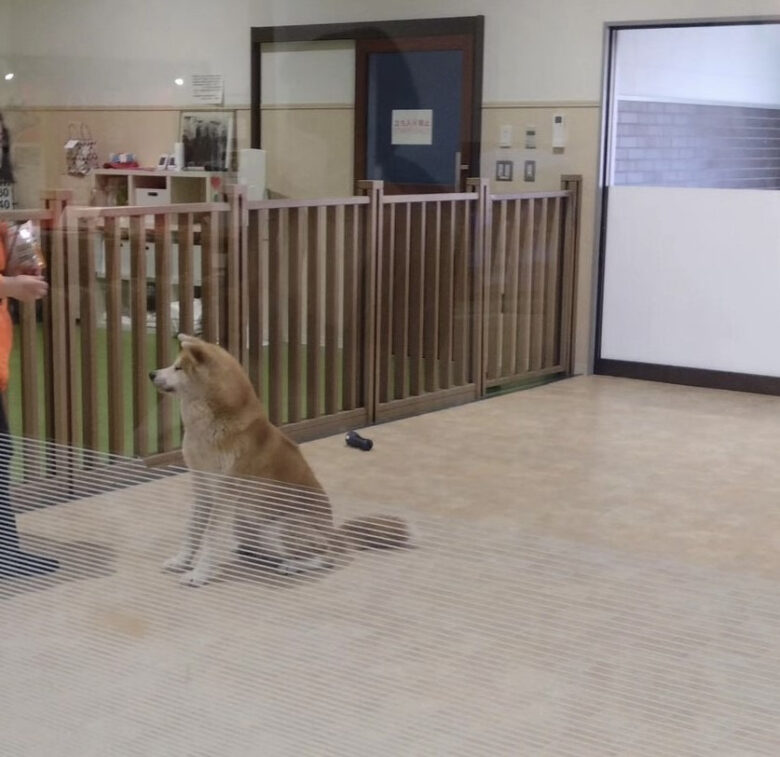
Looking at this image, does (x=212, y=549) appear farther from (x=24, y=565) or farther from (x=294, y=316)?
Answer: (x=294, y=316)

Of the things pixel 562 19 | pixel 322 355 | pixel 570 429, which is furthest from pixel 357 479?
pixel 562 19

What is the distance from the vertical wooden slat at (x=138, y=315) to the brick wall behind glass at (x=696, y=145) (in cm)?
86

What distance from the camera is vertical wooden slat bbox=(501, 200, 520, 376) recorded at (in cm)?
235

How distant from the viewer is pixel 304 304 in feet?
7.52

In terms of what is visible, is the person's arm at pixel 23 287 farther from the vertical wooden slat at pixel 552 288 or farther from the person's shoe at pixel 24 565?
the vertical wooden slat at pixel 552 288

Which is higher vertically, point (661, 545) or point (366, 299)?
point (366, 299)

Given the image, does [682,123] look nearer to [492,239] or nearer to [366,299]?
[492,239]

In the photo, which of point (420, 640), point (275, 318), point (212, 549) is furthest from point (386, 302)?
point (420, 640)

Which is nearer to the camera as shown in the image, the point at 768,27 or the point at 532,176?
the point at 768,27

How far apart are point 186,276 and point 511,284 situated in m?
0.71

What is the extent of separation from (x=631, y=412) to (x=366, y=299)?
0.62 m

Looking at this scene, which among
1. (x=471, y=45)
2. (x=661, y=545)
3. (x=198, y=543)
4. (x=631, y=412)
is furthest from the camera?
(x=631, y=412)

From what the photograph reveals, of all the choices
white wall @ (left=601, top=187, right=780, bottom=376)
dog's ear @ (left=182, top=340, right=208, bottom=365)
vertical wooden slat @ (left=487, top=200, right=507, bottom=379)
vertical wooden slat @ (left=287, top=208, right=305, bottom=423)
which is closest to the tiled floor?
white wall @ (left=601, top=187, right=780, bottom=376)

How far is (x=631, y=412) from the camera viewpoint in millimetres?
2010
